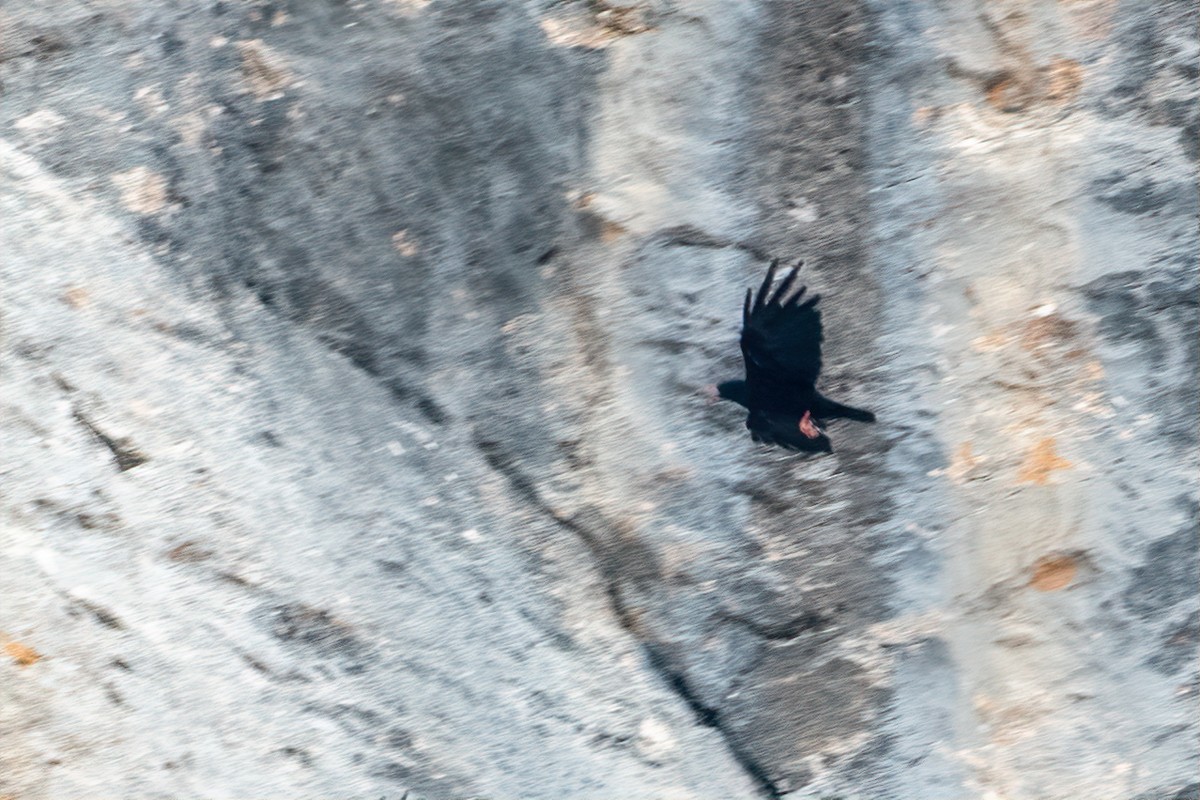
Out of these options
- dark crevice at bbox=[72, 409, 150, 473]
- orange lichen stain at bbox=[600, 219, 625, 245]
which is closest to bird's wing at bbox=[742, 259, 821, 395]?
orange lichen stain at bbox=[600, 219, 625, 245]

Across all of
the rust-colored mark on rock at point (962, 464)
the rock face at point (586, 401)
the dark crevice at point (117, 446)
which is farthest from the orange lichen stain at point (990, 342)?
the dark crevice at point (117, 446)

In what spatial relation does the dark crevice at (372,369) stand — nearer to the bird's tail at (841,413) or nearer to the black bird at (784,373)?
the black bird at (784,373)

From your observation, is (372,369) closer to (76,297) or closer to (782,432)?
(76,297)

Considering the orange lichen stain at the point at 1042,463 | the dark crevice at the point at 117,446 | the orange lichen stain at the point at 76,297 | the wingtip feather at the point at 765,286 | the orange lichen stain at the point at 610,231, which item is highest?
the orange lichen stain at the point at 76,297

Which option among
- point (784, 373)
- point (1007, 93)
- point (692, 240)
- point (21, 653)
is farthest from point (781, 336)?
point (21, 653)

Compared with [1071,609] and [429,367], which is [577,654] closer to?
[429,367]

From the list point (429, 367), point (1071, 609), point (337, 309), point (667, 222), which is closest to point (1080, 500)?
point (1071, 609)
